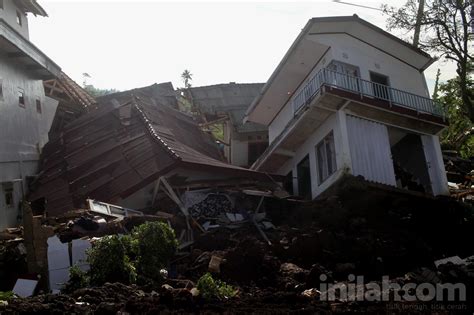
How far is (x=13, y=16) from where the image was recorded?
19.7m

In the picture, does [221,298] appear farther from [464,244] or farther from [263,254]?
[464,244]

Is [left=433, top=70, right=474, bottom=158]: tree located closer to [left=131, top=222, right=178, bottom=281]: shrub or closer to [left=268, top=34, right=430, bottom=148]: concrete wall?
[left=268, top=34, right=430, bottom=148]: concrete wall

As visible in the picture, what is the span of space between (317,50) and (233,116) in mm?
10781

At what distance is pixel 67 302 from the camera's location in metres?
7.79

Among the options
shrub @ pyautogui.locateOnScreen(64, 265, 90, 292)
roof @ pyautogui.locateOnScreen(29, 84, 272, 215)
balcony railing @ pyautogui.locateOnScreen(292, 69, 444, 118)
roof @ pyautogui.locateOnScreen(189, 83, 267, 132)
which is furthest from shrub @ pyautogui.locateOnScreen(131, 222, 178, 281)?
roof @ pyautogui.locateOnScreen(189, 83, 267, 132)

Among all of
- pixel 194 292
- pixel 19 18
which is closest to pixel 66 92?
pixel 19 18

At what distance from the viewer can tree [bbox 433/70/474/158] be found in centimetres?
2577

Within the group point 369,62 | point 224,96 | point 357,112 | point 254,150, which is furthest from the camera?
point 224,96

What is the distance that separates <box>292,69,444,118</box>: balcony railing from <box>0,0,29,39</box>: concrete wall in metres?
11.6

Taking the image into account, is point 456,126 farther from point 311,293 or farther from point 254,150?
point 311,293

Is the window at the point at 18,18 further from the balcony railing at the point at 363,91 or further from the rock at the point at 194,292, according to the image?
the rock at the point at 194,292

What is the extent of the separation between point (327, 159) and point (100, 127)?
10441 mm

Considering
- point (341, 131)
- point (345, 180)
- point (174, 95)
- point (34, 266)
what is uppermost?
point (174, 95)

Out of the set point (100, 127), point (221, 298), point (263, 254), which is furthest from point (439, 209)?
point (100, 127)
